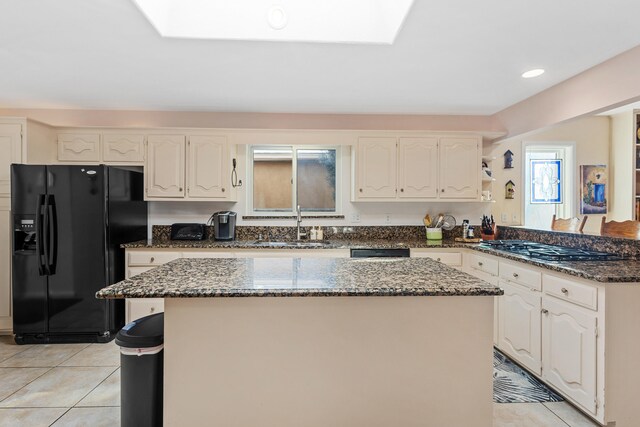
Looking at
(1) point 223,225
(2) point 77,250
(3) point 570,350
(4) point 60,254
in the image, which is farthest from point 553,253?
(4) point 60,254

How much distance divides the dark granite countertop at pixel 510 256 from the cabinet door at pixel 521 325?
26 cm

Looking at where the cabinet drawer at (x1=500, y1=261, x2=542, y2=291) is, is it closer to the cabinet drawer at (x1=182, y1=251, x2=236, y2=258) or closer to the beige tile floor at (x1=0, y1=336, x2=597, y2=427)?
the beige tile floor at (x1=0, y1=336, x2=597, y2=427)

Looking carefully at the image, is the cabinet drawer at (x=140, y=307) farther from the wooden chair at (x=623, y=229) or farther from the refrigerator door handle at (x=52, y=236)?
the wooden chair at (x=623, y=229)

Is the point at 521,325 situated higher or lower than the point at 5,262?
lower

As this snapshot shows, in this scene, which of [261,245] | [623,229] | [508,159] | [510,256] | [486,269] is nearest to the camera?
[510,256]

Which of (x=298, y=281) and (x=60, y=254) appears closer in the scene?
(x=298, y=281)

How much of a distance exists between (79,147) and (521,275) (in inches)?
166

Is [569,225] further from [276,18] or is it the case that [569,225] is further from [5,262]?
[5,262]

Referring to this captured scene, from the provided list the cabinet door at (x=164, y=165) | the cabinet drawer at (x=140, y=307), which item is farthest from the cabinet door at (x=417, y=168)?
the cabinet drawer at (x=140, y=307)

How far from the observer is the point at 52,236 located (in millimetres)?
3162

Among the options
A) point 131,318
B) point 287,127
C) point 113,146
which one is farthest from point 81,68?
point 131,318

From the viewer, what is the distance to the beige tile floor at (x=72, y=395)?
208cm

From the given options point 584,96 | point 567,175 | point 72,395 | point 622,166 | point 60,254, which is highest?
point 584,96

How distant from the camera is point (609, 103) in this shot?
244cm
